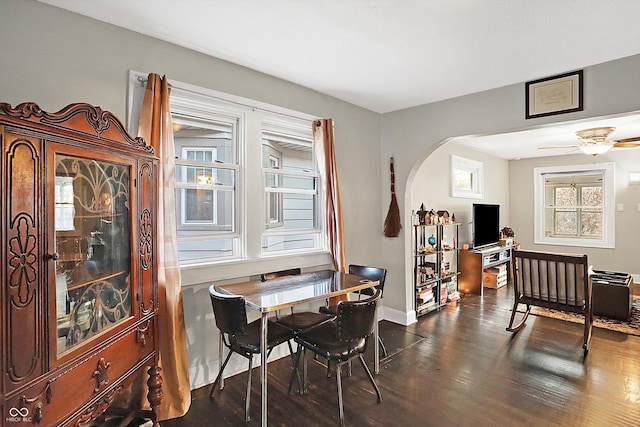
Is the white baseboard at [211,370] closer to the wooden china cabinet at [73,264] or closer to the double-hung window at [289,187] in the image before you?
the wooden china cabinet at [73,264]

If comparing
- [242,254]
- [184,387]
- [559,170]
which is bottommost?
[184,387]

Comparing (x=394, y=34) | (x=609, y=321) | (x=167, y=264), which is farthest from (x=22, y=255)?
(x=609, y=321)

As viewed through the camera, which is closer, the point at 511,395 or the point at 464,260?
the point at 511,395

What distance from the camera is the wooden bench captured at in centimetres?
340

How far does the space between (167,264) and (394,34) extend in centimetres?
223

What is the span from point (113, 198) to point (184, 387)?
1.42 m

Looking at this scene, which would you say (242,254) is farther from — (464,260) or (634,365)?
(464,260)

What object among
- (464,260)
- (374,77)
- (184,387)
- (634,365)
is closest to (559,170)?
(464,260)

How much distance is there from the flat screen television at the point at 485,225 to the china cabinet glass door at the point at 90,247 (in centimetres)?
537

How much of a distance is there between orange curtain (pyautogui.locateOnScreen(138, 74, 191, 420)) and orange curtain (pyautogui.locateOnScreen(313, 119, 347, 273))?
1.52m

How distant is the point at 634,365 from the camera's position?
3.02 m

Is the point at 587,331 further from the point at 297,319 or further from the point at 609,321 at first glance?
the point at 297,319

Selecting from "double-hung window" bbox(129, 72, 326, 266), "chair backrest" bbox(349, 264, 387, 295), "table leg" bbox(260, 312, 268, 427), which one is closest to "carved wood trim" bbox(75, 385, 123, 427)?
"table leg" bbox(260, 312, 268, 427)

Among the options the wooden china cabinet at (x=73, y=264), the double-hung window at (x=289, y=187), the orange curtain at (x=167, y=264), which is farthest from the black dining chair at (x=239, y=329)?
the double-hung window at (x=289, y=187)
